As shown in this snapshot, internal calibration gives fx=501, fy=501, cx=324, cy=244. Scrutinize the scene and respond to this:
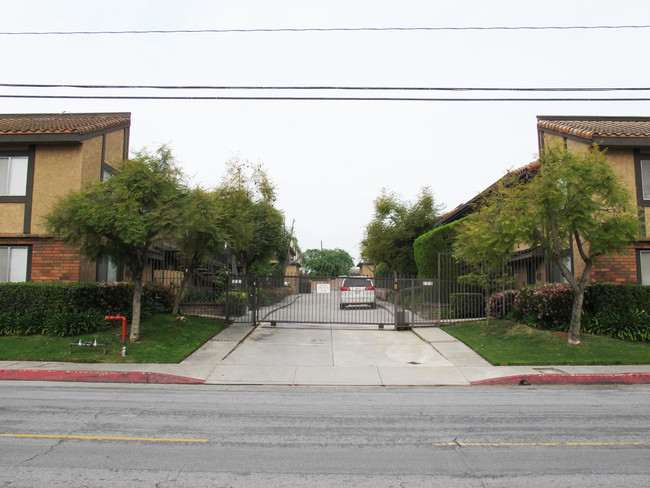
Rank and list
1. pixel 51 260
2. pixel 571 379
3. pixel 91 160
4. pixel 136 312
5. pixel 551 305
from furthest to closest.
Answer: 1. pixel 91 160
2. pixel 51 260
3. pixel 551 305
4. pixel 136 312
5. pixel 571 379

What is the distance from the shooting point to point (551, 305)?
588 inches

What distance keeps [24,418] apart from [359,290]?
49.9 feet

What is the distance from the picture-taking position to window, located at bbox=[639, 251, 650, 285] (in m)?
15.1

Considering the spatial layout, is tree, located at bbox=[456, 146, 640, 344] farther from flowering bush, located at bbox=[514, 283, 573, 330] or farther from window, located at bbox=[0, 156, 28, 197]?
window, located at bbox=[0, 156, 28, 197]

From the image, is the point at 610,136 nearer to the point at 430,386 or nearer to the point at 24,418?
the point at 430,386

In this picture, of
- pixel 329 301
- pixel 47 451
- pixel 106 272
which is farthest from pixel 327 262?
pixel 47 451

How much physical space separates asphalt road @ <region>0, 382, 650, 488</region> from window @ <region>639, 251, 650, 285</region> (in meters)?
7.28

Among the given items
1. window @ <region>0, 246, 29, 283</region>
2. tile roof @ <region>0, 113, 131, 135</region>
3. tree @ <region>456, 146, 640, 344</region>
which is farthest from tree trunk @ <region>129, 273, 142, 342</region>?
tree @ <region>456, 146, 640, 344</region>

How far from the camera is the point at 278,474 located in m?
4.92

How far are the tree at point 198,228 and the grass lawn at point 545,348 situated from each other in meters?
8.18

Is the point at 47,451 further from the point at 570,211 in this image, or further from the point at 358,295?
the point at 358,295

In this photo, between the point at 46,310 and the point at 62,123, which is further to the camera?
the point at 62,123

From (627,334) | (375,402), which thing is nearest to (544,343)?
(627,334)

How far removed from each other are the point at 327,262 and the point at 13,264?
72.8 metres
